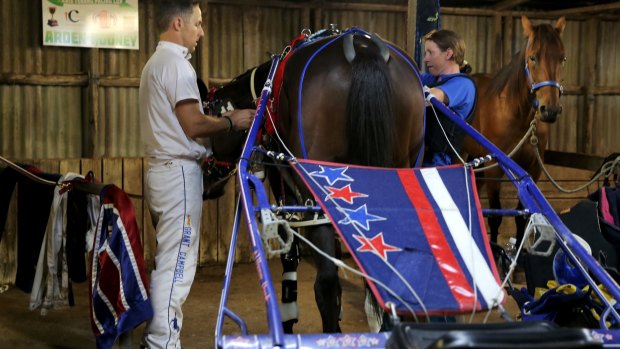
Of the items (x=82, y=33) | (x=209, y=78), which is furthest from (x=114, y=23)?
(x=209, y=78)

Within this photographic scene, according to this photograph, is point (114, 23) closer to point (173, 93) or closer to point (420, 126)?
point (173, 93)

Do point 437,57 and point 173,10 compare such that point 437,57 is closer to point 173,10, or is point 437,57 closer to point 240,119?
point 240,119

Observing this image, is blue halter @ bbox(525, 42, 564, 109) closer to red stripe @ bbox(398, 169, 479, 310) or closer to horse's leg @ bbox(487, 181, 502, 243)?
horse's leg @ bbox(487, 181, 502, 243)

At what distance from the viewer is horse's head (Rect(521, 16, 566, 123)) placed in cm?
592

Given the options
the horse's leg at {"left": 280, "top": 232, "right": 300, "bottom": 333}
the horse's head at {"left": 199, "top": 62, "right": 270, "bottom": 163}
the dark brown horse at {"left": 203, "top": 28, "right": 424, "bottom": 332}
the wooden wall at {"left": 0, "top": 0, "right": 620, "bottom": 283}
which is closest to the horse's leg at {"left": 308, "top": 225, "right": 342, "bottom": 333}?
the dark brown horse at {"left": 203, "top": 28, "right": 424, "bottom": 332}

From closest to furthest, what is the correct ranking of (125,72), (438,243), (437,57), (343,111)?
(438,243), (343,111), (437,57), (125,72)

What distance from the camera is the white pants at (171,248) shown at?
368 cm

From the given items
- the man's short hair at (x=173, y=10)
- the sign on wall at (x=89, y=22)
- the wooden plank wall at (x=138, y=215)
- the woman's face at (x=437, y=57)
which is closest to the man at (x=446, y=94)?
the woman's face at (x=437, y=57)

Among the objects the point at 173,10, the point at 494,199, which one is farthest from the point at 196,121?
the point at 494,199

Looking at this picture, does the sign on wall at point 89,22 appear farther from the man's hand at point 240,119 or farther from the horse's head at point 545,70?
the man's hand at point 240,119

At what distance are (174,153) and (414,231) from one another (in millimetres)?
1527

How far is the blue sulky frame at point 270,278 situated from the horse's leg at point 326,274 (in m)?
0.38

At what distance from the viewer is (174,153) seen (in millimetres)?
3709

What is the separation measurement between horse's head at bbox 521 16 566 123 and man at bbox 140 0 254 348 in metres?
3.14
